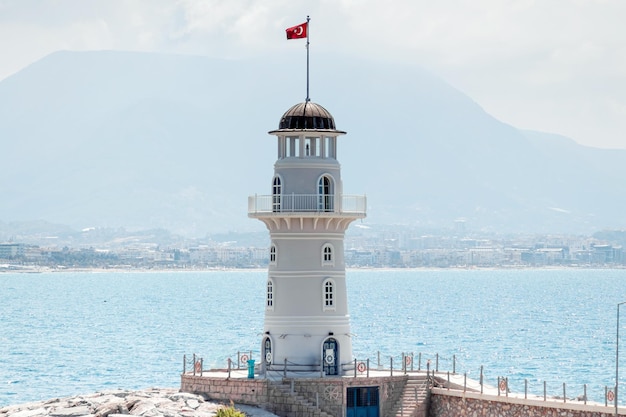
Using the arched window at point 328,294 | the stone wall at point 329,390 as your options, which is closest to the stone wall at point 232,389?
the stone wall at point 329,390

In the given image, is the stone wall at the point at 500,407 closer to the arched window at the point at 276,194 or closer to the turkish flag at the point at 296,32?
the arched window at the point at 276,194

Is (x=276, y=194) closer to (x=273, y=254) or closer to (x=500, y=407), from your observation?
(x=273, y=254)

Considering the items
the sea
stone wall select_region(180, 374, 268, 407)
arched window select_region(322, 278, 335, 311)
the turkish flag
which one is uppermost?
the turkish flag

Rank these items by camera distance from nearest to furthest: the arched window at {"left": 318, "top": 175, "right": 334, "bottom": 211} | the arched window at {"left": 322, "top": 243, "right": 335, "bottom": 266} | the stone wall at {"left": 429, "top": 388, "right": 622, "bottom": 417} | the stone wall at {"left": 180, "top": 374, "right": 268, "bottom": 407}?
the stone wall at {"left": 429, "top": 388, "right": 622, "bottom": 417} < the stone wall at {"left": 180, "top": 374, "right": 268, "bottom": 407} < the arched window at {"left": 318, "top": 175, "right": 334, "bottom": 211} < the arched window at {"left": 322, "top": 243, "right": 335, "bottom": 266}

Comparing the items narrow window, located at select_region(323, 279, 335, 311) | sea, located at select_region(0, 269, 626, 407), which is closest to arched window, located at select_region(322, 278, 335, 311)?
narrow window, located at select_region(323, 279, 335, 311)

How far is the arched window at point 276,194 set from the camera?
4638cm

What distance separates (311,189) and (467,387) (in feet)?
24.0

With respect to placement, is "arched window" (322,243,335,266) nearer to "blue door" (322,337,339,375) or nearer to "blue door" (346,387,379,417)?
"blue door" (322,337,339,375)

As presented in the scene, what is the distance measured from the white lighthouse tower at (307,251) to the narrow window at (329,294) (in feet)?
0.10

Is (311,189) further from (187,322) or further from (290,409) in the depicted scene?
(187,322)

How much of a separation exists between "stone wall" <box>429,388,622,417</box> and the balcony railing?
19.2 feet

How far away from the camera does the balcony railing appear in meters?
46.0

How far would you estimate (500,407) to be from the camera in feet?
139

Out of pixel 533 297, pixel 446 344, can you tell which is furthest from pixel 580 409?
pixel 533 297
